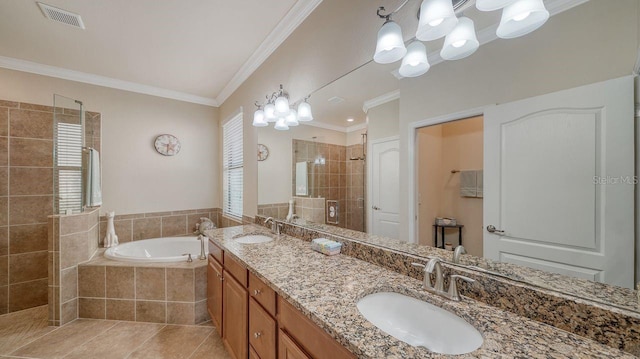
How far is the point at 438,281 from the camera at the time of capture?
976 millimetres

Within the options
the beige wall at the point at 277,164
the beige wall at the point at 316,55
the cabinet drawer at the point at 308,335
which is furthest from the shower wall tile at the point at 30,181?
the cabinet drawer at the point at 308,335

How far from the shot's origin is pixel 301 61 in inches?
78.5

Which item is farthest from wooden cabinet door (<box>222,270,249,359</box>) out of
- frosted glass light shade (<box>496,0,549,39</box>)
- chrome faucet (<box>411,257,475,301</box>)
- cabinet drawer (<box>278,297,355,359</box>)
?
frosted glass light shade (<box>496,0,549,39</box>)

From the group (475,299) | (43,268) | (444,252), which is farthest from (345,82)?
(43,268)

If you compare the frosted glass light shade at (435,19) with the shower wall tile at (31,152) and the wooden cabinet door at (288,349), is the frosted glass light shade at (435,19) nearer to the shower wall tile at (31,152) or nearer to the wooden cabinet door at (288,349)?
the wooden cabinet door at (288,349)

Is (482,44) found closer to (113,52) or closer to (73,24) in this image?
(73,24)

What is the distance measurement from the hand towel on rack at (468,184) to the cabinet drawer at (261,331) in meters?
1.00

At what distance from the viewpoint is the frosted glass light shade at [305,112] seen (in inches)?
77.9

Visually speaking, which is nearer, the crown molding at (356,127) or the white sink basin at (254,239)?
the crown molding at (356,127)

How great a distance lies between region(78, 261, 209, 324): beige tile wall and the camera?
7.50ft

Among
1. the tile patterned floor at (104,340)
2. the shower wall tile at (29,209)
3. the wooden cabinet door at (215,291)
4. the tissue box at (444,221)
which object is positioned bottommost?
the tile patterned floor at (104,340)

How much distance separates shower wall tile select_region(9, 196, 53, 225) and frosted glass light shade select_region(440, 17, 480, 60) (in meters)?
3.86

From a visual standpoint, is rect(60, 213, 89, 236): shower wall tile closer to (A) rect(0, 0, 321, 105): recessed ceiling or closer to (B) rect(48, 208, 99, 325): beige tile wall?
(B) rect(48, 208, 99, 325): beige tile wall

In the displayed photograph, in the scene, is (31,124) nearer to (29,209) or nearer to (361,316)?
(29,209)
